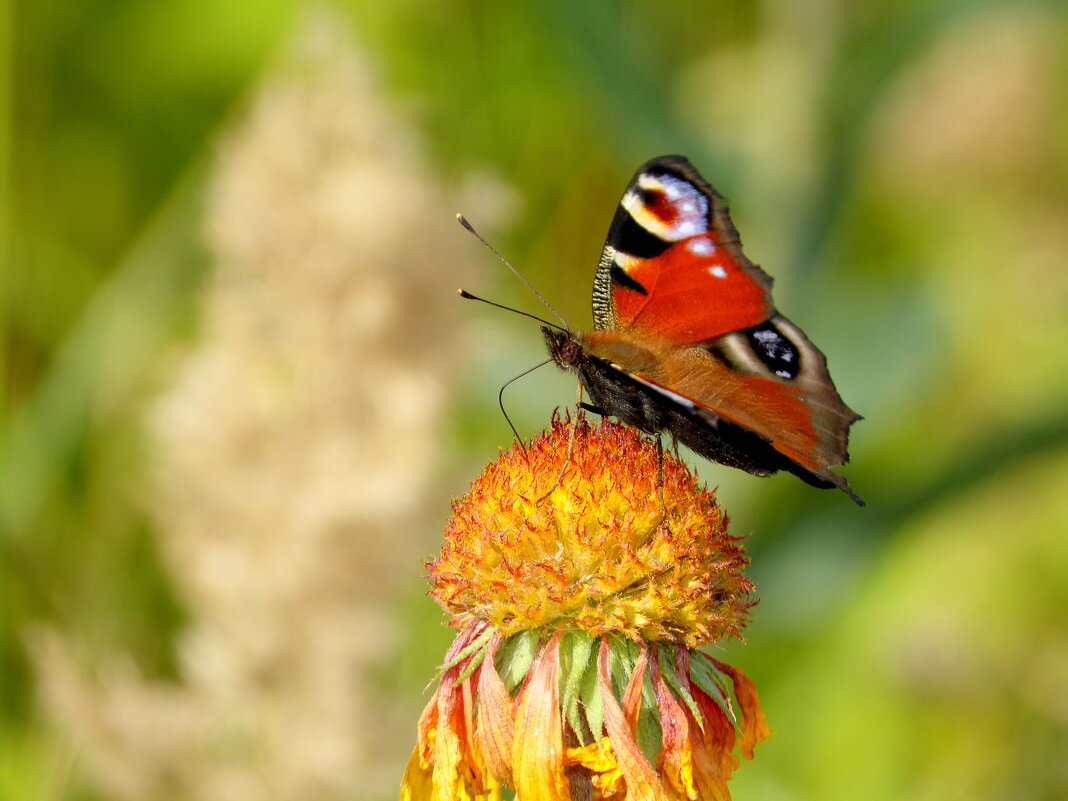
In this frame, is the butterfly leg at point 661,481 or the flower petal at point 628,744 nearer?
the flower petal at point 628,744

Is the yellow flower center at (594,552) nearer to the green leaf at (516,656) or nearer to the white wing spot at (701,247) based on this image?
the green leaf at (516,656)

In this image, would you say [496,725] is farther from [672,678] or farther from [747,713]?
[747,713]

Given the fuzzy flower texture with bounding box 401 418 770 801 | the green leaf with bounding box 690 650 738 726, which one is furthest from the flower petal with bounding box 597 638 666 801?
the green leaf with bounding box 690 650 738 726

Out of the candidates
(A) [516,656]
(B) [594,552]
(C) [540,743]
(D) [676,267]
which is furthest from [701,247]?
(C) [540,743]

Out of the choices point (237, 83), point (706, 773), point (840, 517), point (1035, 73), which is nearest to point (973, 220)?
point (1035, 73)

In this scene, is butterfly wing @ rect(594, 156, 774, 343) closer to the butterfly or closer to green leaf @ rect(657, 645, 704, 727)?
the butterfly

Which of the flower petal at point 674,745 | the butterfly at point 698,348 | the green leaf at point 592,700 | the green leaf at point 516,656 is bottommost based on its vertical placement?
the flower petal at point 674,745

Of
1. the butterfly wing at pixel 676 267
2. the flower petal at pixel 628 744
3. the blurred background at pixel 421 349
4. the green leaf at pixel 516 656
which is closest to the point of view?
the flower petal at pixel 628 744

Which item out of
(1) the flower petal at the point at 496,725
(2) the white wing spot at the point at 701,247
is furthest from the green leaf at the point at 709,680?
(2) the white wing spot at the point at 701,247
